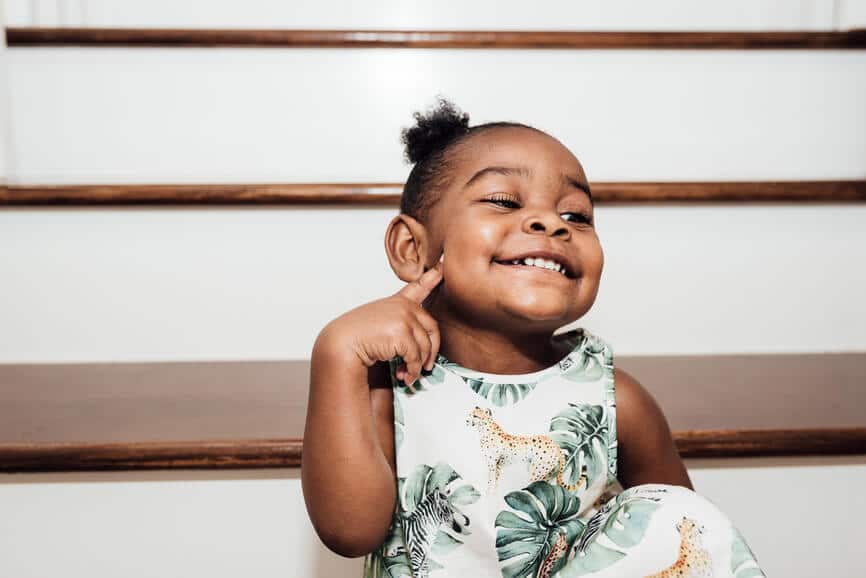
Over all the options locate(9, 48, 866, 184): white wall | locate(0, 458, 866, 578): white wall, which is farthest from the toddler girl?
locate(9, 48, 866, 184): white wall

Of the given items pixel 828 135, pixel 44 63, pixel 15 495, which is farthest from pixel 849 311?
pixel 44 63

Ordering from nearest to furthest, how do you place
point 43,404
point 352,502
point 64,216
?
point 352,502, point 43,404, point 64,216

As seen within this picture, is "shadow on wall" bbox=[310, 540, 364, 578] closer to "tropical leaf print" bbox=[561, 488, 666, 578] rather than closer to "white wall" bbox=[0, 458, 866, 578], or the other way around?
"white wall" bbox=[0, 458, 866, 578]

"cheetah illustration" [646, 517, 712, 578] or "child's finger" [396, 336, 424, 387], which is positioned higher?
"child's finger" [396, 336, 424, 387]

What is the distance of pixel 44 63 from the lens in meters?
1.14

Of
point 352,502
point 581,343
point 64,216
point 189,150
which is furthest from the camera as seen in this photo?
point 189,150

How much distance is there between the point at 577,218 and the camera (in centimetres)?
74

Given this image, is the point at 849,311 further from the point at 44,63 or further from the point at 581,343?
the point at 44,63

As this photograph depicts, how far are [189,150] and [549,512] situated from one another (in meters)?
0.77

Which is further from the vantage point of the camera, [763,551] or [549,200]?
[763,551]

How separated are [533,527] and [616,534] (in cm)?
9

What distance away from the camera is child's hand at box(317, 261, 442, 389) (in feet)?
2.20

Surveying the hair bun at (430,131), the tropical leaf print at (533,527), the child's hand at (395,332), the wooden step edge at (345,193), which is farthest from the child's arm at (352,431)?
the wooden step edge at (345,193)

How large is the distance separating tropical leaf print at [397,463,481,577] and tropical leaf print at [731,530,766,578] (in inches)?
8.2
